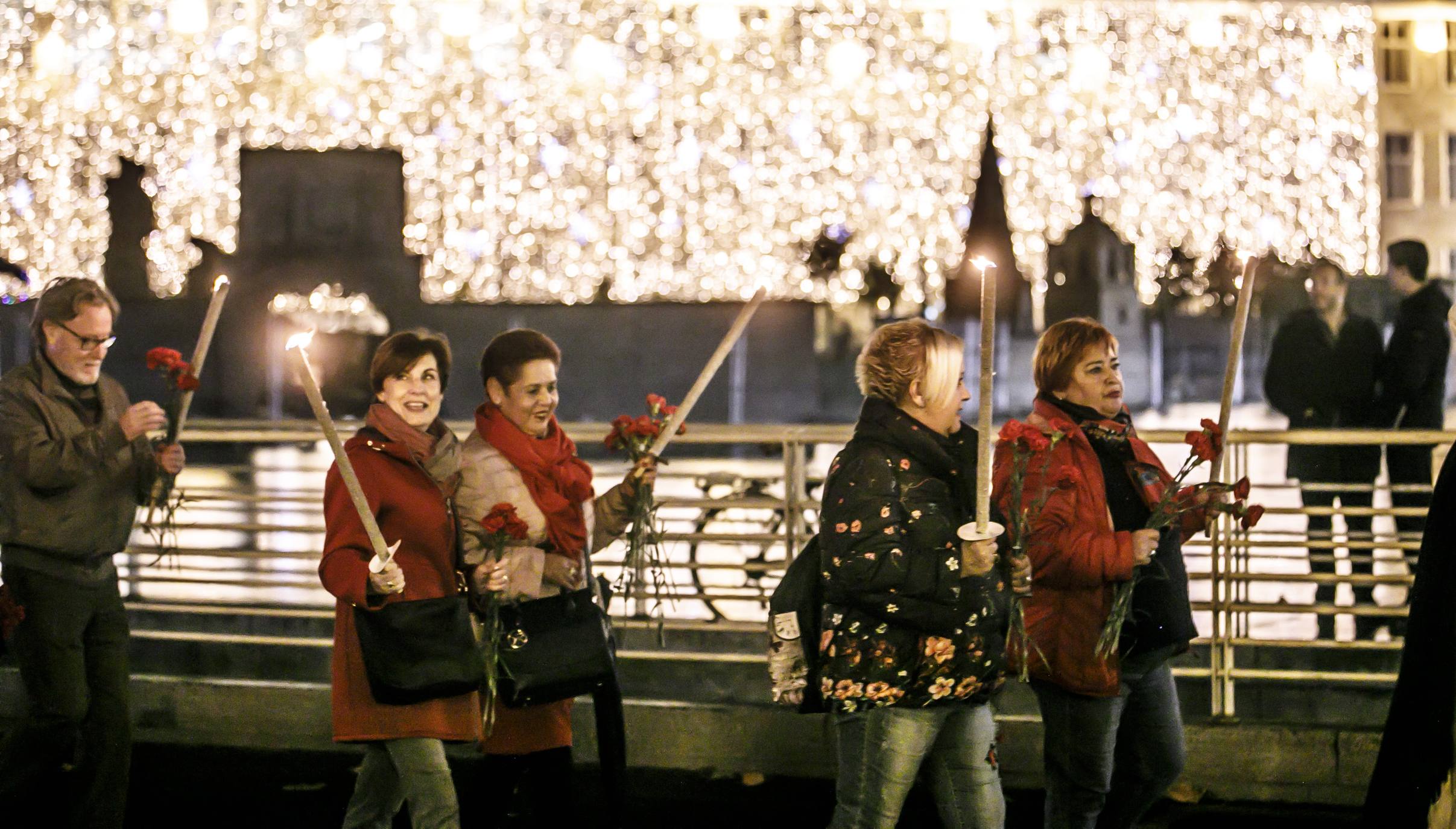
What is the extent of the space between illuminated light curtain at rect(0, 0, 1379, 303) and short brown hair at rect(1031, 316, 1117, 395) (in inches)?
592

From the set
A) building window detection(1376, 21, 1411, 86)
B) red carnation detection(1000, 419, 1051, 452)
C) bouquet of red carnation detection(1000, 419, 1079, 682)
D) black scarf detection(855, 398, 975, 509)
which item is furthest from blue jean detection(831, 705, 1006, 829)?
building window detection(1376, 21, 1411, 86)

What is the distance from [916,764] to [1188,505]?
0.99 m

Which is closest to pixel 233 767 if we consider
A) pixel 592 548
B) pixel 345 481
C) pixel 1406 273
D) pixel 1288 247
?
pixel 592 548

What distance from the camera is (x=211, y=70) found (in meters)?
20.3

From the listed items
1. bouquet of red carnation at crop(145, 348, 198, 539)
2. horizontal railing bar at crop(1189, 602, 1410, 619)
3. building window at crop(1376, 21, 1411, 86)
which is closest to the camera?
bouquet of red carnation at crop(145, 348, 198, 539)

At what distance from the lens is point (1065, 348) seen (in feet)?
13.1

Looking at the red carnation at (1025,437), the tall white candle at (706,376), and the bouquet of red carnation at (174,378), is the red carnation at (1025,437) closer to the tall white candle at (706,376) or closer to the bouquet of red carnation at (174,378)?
the tall white candle at (706,376)

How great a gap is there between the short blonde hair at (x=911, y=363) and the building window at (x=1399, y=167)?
727 inches

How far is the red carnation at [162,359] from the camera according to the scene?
14.4 ft

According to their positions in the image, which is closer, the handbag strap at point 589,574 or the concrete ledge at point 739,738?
the handbag strap at point 589,574

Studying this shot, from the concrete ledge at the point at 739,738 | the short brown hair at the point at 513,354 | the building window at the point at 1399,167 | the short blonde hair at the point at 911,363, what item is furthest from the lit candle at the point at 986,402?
the building window at the point at 1399,167

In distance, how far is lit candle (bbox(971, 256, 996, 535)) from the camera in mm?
3121

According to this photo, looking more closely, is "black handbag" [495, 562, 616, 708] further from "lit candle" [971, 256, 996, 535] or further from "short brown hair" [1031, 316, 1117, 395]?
"short brown hair" [1031, 316, 1117, 395]

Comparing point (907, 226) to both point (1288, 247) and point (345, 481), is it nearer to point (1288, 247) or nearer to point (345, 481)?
point (1288, 247)
